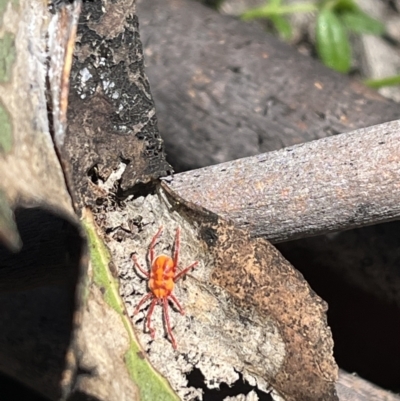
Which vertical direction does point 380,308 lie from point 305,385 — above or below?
below

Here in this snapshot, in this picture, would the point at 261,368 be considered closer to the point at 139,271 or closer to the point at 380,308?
the point at 139,271

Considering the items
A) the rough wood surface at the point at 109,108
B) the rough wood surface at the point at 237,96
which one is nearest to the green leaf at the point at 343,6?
the rough wood surface at the point at 237,96

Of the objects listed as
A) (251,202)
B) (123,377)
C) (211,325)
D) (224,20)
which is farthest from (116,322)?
(224,20)

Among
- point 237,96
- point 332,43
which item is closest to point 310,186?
point 237,96

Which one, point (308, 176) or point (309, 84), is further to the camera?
point (309, 84)

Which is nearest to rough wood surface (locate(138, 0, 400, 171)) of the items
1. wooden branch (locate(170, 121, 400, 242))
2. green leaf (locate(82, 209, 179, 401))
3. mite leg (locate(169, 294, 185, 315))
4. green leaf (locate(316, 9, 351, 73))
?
green leaf (locate(316, 9, 351, 73))

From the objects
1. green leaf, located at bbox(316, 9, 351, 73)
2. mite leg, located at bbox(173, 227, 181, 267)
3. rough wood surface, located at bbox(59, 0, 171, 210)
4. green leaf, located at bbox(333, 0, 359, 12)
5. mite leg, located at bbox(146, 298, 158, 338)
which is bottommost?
green leaf, located at bbox(316, 9, 351, 73)

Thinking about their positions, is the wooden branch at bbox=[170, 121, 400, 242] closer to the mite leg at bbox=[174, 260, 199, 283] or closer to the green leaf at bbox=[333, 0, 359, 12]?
the mite leg at bbox=[174, 260, 199, 283]

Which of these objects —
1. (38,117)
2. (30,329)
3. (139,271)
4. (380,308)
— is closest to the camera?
(38,117)

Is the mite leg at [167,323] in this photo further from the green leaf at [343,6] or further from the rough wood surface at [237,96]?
the green leaf at [343,6]
